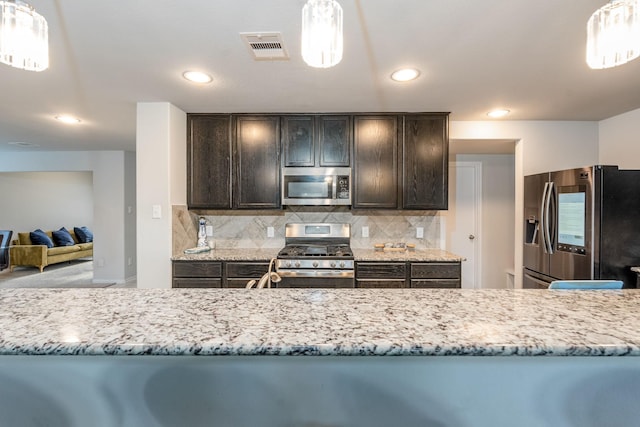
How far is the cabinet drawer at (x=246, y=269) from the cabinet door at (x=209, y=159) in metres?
0.66

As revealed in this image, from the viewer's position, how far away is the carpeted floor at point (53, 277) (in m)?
5.41

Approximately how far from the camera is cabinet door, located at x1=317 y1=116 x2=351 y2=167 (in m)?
3.19

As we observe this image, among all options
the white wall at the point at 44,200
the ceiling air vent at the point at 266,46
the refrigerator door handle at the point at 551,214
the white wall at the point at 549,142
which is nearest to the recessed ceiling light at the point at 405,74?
the ceiling air vent at the point at 266,46

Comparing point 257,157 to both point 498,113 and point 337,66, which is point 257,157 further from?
point 498,113

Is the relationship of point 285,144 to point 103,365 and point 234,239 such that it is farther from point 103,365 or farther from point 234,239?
point 103,365

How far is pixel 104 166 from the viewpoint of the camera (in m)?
5.50

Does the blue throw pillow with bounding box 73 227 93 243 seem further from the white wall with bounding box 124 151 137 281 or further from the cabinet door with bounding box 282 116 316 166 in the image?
the cabinet door with bounding box 282 116 316 166

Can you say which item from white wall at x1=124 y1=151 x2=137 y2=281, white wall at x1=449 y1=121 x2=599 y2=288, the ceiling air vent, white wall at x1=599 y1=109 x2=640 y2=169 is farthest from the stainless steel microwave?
white wall at x1=124 y1=151 x2=137 y2=281

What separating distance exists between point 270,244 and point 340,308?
276 centimetres

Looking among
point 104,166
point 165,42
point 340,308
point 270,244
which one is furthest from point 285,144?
point 104,166

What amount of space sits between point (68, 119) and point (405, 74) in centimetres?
362

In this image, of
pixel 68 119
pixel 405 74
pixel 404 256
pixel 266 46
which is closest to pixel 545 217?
pixel 404 256

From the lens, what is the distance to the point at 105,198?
5.53 meters

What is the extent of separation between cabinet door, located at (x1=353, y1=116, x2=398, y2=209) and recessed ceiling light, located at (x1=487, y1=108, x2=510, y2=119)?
0.92m
